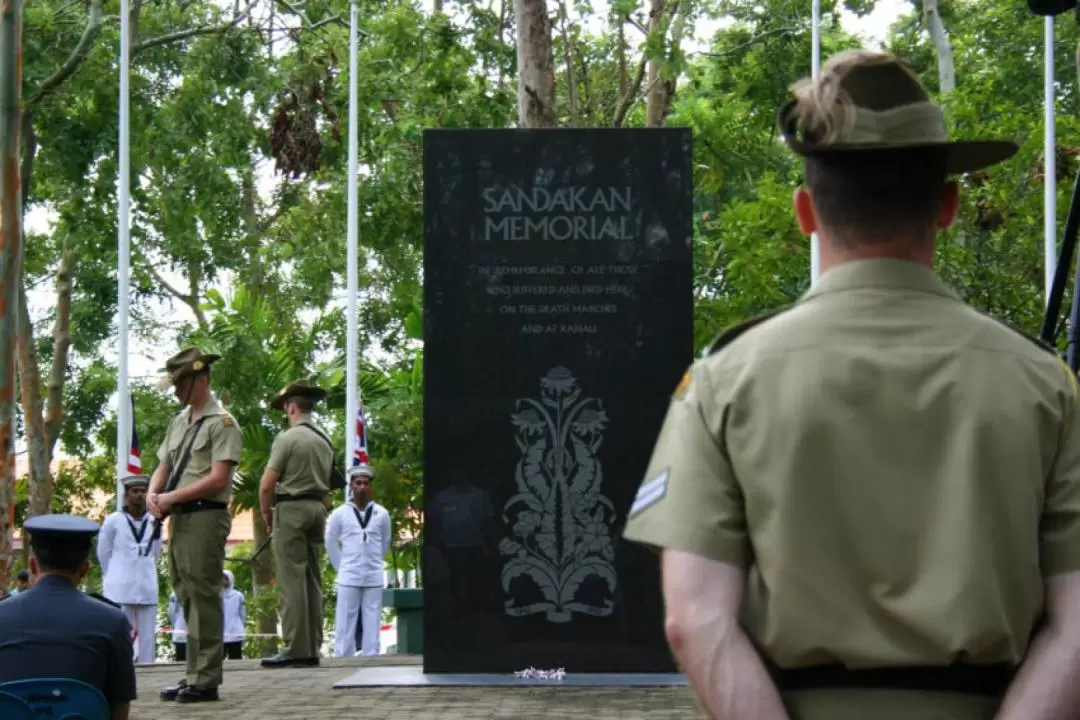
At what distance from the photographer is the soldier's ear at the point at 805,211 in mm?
2924

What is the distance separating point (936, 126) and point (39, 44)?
28.6m

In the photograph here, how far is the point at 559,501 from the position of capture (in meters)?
12.2

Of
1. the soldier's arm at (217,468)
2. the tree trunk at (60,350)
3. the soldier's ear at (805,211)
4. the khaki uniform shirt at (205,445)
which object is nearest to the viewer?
the soldier's ear at (805,211)

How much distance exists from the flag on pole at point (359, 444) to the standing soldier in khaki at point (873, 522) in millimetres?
23541

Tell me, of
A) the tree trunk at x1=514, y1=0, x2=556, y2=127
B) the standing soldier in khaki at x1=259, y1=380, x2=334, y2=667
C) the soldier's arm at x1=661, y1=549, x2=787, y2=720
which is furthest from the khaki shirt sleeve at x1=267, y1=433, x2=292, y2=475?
the soldier's arm at x1=661, y1=549, x2=787, y2=720

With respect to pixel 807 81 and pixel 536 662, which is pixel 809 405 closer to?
pixel 807 81

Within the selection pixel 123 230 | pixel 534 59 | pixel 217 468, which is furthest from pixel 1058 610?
pixel 123 230

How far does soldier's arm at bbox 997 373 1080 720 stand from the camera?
2654 millimetres

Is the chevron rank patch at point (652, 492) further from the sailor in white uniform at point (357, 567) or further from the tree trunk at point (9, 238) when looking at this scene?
the sailor in white uniform at point (357, 567)

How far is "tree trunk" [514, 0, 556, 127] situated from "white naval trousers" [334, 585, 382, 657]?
4452 mm

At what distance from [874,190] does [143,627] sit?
1751 centimetres

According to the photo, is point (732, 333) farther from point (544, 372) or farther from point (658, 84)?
point (658, 84)

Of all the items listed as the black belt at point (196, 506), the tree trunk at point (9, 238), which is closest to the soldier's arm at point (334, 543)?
the tree trunk at point (9, 238)

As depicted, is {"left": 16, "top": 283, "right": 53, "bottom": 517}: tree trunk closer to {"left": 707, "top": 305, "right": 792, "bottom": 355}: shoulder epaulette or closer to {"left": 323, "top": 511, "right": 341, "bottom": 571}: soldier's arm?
{"left": 323, "top": 511, "right": 341, "bottom": 571}: soldier's arm
